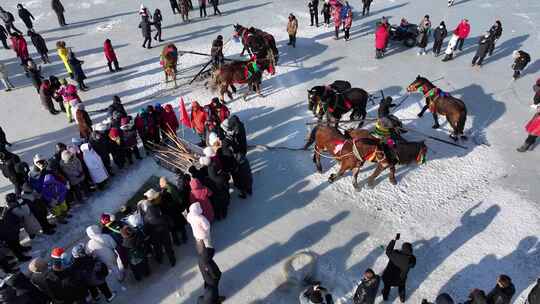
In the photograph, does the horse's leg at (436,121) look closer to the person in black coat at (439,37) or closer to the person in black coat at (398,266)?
the person in black coat at (439,37)

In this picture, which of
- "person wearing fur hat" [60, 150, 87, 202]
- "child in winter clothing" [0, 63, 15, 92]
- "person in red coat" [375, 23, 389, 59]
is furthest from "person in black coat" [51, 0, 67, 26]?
"person in red coat" [375, 23, 389, 59]

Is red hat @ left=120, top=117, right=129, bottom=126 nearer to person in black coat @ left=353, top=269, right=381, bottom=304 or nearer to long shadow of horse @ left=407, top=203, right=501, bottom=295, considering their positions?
person in black coat @ left=353, top=269, right=381, bottom=304

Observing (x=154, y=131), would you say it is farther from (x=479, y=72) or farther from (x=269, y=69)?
(x=479, y=72)

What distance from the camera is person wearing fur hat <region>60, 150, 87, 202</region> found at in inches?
282

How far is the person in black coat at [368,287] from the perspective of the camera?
208 inches

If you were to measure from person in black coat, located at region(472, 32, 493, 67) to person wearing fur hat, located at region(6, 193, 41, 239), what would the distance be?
39.5 ft

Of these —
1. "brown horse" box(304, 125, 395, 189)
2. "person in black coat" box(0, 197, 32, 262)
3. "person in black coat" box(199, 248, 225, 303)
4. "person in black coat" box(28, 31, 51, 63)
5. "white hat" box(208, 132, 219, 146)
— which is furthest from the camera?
"person in black coat" box(28, 31, 51, 63)

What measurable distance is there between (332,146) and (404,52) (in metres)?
6.93

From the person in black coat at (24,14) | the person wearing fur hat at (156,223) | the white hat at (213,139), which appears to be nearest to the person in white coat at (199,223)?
the person wearing fur hat at (156,223)

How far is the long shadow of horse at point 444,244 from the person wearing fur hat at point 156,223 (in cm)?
389

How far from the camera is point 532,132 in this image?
8602 millimetres

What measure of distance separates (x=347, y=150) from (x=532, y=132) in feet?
13.8

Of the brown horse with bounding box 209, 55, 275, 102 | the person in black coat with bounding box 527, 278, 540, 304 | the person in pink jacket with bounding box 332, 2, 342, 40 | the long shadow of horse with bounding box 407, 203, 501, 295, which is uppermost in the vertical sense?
the person in pink jacket with bounding box 332, 2, 342, 40

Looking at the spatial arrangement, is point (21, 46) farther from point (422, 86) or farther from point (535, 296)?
point (535, 296)
